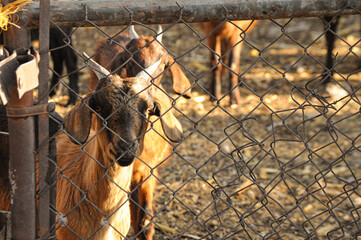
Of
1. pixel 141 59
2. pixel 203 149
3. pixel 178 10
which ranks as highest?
pixel 141 59

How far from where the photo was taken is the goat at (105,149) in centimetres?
269

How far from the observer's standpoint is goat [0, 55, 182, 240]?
8.82 ft

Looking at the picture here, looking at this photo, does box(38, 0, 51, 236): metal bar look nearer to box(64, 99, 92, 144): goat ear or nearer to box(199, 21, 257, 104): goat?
box(64, 99, 92, 144): goat ear

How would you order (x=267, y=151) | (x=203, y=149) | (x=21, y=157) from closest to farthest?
(x=21, y=157) < (x=267, y=151) < (x=203, y=149)

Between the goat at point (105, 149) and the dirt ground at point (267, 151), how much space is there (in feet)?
1.18

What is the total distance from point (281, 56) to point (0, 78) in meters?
7.83

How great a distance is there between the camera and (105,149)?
9.53 ft

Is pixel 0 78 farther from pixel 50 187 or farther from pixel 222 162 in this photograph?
pixel 222 162

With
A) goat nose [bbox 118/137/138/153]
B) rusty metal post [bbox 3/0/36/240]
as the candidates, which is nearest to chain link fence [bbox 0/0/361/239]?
goat nose [bbox 118/137/138/153]

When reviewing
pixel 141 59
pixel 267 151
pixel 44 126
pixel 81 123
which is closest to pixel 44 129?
pixel 44 126

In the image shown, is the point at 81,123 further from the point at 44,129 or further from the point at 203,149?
the point at 203,149

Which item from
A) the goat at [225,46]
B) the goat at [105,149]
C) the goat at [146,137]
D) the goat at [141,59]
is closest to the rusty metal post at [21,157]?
the goat at [105,149]

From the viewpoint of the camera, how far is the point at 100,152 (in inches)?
120

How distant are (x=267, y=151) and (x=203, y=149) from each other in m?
1.25
